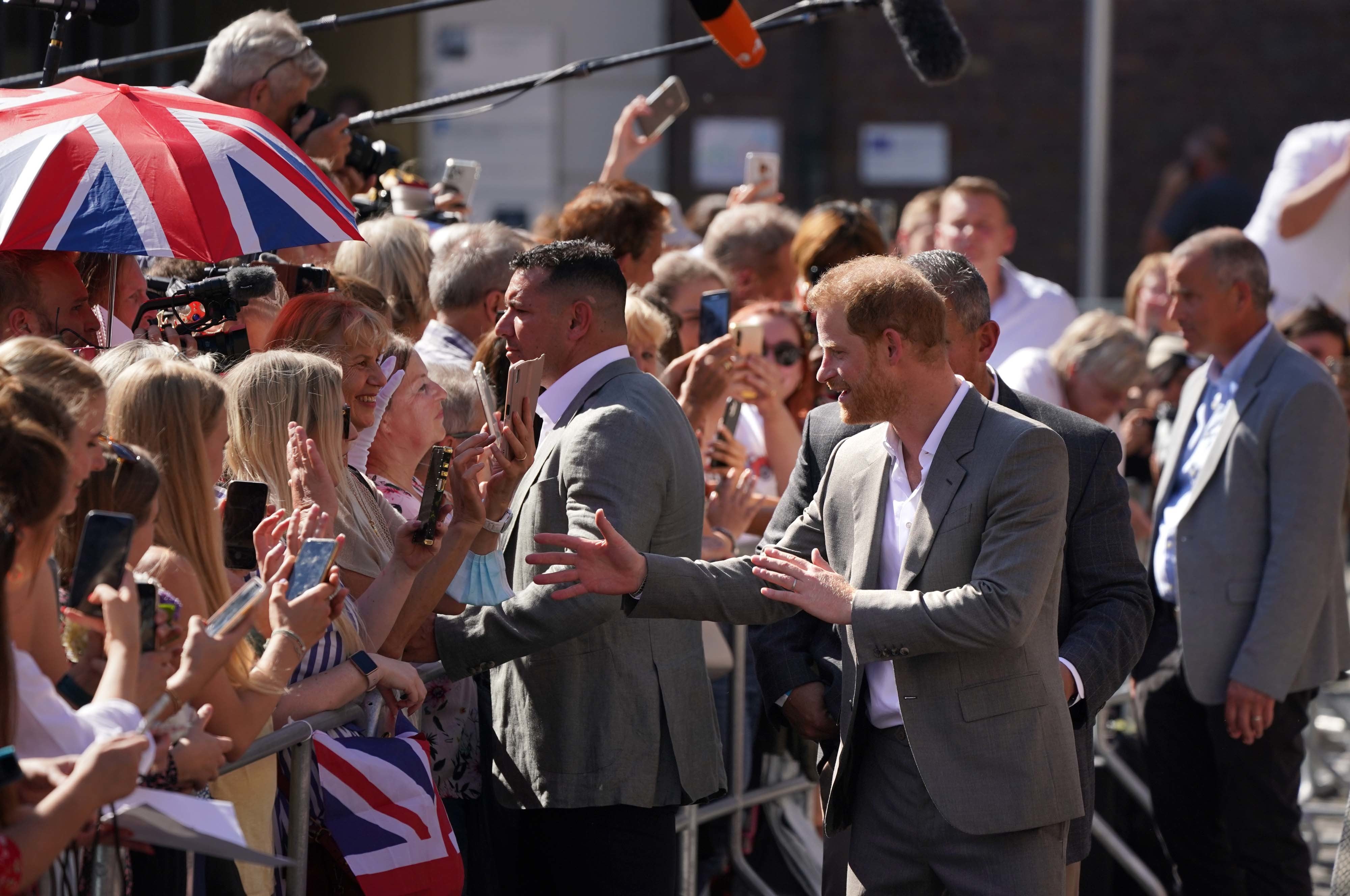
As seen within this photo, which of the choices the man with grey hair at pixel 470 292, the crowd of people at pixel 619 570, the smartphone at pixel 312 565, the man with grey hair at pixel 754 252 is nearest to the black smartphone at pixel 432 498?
the crowd of people at pixel 619 570

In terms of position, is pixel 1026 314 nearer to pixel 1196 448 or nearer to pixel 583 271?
pixel 1196 448

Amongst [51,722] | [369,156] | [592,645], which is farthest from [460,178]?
[51,722]

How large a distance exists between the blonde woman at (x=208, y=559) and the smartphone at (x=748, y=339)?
2.12 metres

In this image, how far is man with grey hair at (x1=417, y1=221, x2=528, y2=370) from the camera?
4.70 meters

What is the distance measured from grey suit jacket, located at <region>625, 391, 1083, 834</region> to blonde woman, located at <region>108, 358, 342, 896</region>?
742mm

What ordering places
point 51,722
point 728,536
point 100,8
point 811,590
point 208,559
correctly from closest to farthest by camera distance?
point 51,722 → point 208,559 → point 811,590 → point 100,8 → point 728,536

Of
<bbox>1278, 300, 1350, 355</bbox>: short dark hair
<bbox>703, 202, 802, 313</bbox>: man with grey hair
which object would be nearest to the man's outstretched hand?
<bbox>703, 202, 802, 313</bbox>: man with grey hair

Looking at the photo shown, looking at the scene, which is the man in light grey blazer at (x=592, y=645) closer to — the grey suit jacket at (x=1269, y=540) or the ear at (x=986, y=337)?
the ear at (x=986, y=337)

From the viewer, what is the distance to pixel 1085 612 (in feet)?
11.4

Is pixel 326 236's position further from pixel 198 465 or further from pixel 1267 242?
pixel 1267 242

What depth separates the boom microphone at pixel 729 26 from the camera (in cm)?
378

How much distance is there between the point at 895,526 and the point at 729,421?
177cm

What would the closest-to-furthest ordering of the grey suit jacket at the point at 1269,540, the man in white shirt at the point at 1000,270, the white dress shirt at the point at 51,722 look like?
the white dress shirt at the point at 51,722 → the grey suit jacket at the point at 1269,540 → the man in white shirt at the point at 1000,270

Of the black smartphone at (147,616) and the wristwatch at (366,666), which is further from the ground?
the black smartphone at (147,616)
